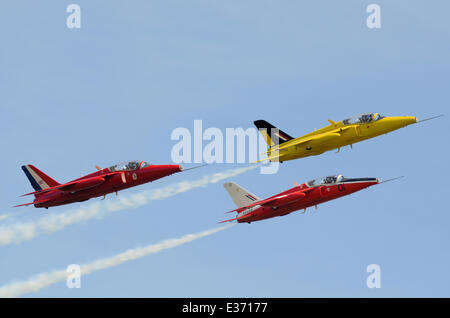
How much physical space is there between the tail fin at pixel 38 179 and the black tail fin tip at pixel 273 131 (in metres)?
22.2

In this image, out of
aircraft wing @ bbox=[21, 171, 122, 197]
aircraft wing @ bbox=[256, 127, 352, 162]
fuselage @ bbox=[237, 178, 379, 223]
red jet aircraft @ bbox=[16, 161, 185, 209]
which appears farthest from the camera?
aircraft wing @ bbox=[256, 127, 352, 162]

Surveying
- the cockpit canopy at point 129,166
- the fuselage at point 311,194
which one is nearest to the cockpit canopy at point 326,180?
the fuselage at point 311,194

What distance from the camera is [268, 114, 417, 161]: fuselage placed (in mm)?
109250

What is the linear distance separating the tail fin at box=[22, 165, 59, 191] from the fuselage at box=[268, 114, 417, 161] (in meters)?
24.7

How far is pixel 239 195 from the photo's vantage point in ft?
357

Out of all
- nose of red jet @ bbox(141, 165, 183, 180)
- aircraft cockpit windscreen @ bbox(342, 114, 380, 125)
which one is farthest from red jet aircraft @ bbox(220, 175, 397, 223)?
aircraft cockpit windscreen @ bbox(342, 114, 380, 125)

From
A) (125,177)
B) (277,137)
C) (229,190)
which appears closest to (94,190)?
(125,177)

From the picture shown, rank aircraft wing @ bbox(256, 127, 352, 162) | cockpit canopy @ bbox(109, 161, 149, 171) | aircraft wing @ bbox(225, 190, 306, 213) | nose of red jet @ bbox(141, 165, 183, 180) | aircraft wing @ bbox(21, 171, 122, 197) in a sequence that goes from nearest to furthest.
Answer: aircraft wing @ bbox(225, 190, 306, 213), aircraft wing @ bbox(21, 171, 122, 197), nose of red jet @ bbox(141, 165, 183, 180), cockpit canopy @ bbox(109, 161, 149, 171), aircraft wing @ bbox(256, 127, 352, 162)

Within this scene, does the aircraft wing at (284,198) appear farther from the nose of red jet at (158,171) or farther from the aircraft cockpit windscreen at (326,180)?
the nose of red jet at (158,171)

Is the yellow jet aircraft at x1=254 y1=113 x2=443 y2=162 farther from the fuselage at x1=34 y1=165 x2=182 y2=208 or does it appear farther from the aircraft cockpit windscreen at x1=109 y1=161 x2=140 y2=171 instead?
the aircraft cockpit windscreen at x1=109 y1=161 x2=140 y2=171

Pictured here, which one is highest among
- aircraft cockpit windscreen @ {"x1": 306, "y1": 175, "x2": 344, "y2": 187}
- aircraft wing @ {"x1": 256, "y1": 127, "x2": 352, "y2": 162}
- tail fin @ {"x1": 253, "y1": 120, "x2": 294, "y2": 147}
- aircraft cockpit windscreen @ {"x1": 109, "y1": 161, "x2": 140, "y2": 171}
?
tail fin @ {"x1": 253, "y1": 120, "x2": 294, "y2": 147}

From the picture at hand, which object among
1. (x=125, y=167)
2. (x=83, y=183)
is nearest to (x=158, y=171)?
(x=125, y=167)

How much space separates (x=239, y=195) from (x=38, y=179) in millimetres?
19979
